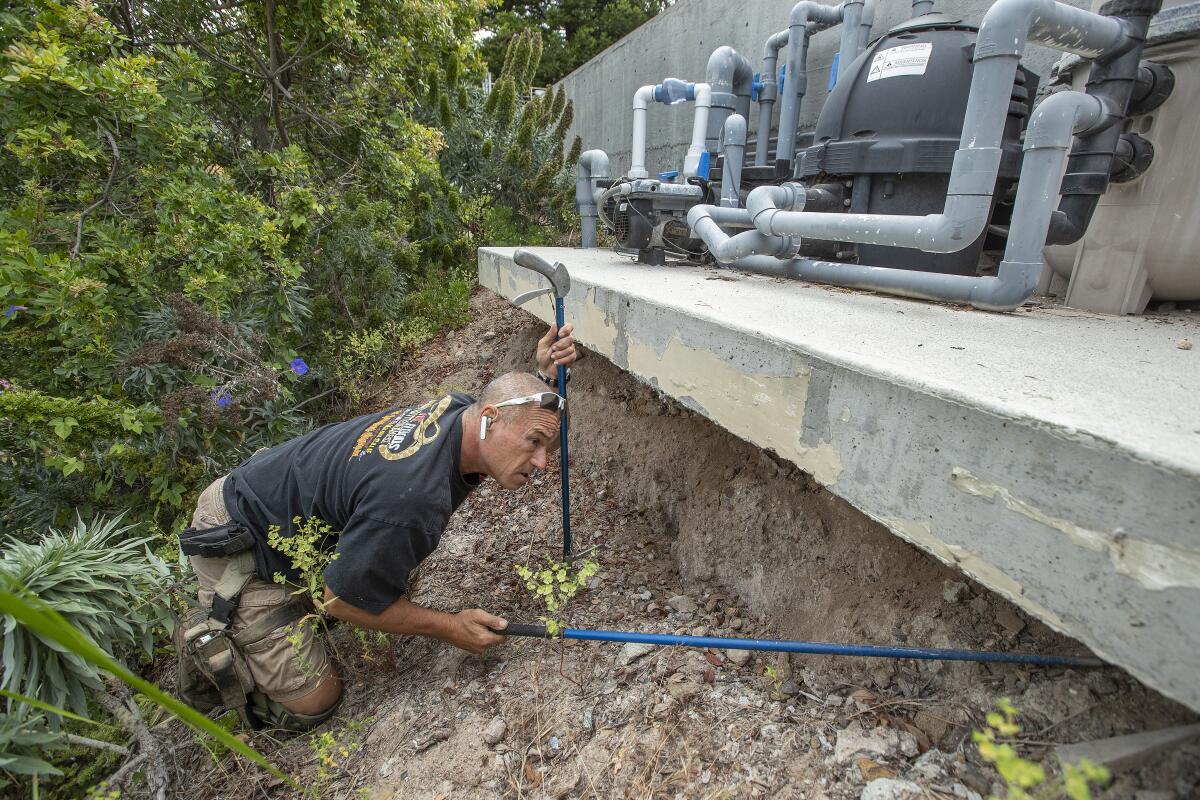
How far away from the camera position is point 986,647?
1458mm

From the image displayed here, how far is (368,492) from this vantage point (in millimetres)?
1852

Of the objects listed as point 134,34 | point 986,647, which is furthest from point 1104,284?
point 134,34

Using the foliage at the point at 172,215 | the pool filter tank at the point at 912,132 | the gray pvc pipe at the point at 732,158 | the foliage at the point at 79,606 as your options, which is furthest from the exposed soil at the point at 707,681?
the foliage at the point at 172,215

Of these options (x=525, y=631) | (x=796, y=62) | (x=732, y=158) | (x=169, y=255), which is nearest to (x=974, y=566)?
(x=525, y=631)

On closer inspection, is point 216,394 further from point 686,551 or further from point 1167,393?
point 1167,393

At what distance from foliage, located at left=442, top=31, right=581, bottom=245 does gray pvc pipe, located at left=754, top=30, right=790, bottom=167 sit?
103 inches

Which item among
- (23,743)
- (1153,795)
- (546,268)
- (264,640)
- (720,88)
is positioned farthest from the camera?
(720,88)

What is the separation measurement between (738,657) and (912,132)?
2.32m

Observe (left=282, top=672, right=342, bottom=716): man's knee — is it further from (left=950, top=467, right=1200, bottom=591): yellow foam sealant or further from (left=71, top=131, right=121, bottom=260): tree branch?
(left=71, top=131, right=121, bottom=260): tree branch

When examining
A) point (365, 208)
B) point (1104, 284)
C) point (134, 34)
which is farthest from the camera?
point (365, 208)

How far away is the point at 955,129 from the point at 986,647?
2.12m

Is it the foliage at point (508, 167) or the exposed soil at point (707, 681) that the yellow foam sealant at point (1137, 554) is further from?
the foliage at point (508, 167)

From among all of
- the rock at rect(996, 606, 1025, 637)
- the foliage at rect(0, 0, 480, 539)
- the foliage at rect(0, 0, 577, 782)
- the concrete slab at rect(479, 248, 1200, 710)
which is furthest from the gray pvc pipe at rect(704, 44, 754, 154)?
the rock at rect(996, 606, 1025, 637)

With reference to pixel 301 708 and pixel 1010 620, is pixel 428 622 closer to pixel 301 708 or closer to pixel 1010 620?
pixel 301 708
